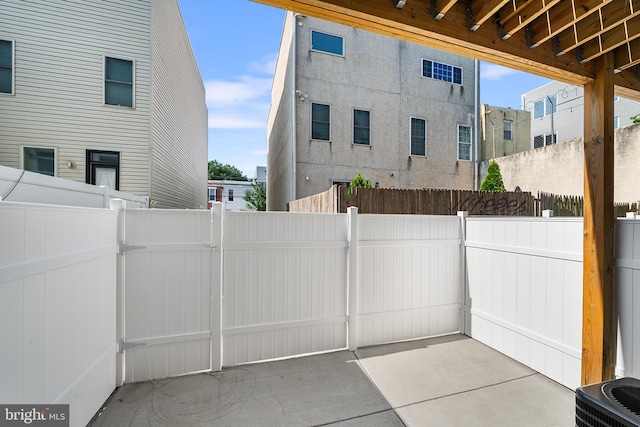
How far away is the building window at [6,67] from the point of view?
6.23 meters

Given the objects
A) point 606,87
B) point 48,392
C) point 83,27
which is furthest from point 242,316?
point 83,27

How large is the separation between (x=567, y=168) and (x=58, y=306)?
39.7ft

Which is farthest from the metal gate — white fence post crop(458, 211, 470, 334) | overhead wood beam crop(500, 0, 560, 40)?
white fence post crop(458, 211, 470, 334)

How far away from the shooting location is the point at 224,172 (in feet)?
150

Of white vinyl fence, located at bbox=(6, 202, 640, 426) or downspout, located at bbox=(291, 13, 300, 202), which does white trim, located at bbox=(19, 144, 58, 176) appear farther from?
downspout, located at bbox=(291, 13, 300, 202)

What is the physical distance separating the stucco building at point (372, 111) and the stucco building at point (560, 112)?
7.08 meters

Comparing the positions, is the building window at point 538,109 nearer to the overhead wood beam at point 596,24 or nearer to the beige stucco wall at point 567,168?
the beige stucco wall at point 567,168

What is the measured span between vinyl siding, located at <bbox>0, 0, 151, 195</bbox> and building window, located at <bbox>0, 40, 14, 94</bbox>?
13 centimetres

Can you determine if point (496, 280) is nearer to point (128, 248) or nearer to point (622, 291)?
point (622, 291)

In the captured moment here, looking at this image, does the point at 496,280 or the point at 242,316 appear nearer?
the point at 242,316

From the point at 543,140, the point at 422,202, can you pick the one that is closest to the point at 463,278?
the point at 422,202

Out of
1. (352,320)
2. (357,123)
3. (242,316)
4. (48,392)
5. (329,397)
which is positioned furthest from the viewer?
(357,123)

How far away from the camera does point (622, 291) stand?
2.58 metres

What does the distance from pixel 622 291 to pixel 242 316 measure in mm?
3616
